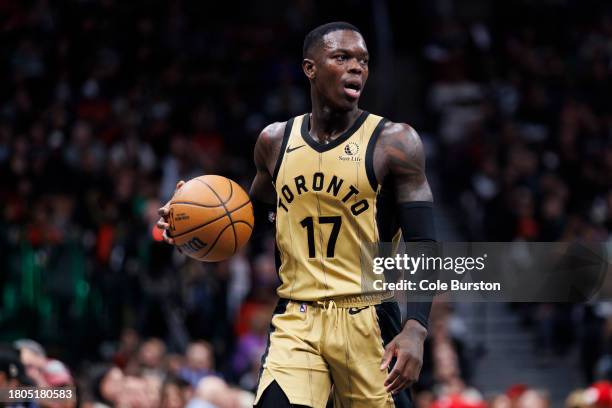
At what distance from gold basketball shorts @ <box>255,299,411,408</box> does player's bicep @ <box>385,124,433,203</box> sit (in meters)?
0.59

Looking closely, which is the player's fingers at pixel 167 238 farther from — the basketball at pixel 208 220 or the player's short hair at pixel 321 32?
the player's short hair at pixel 321 32

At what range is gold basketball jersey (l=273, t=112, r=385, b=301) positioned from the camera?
5.37 m

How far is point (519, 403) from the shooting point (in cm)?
1022

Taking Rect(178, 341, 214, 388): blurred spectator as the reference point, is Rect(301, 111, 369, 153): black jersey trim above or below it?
above

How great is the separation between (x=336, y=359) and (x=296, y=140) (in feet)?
3.71

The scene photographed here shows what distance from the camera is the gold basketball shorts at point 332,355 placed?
17.1 feet

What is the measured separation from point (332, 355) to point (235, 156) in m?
9.76

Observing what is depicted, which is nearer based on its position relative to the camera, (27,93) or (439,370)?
(439,370)

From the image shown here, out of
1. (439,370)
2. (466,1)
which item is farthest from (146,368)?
(466,1)

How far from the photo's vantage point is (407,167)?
531 centimetres

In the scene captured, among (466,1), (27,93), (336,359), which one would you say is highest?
(466,1)

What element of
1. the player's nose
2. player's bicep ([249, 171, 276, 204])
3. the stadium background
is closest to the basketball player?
the player's nose

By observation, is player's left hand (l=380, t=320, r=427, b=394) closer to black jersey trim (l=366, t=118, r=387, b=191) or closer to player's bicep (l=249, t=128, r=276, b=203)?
black jersey trim (l=366, t=118, r=387, b=191)

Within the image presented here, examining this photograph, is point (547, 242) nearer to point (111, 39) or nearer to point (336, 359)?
point (111, 39)
